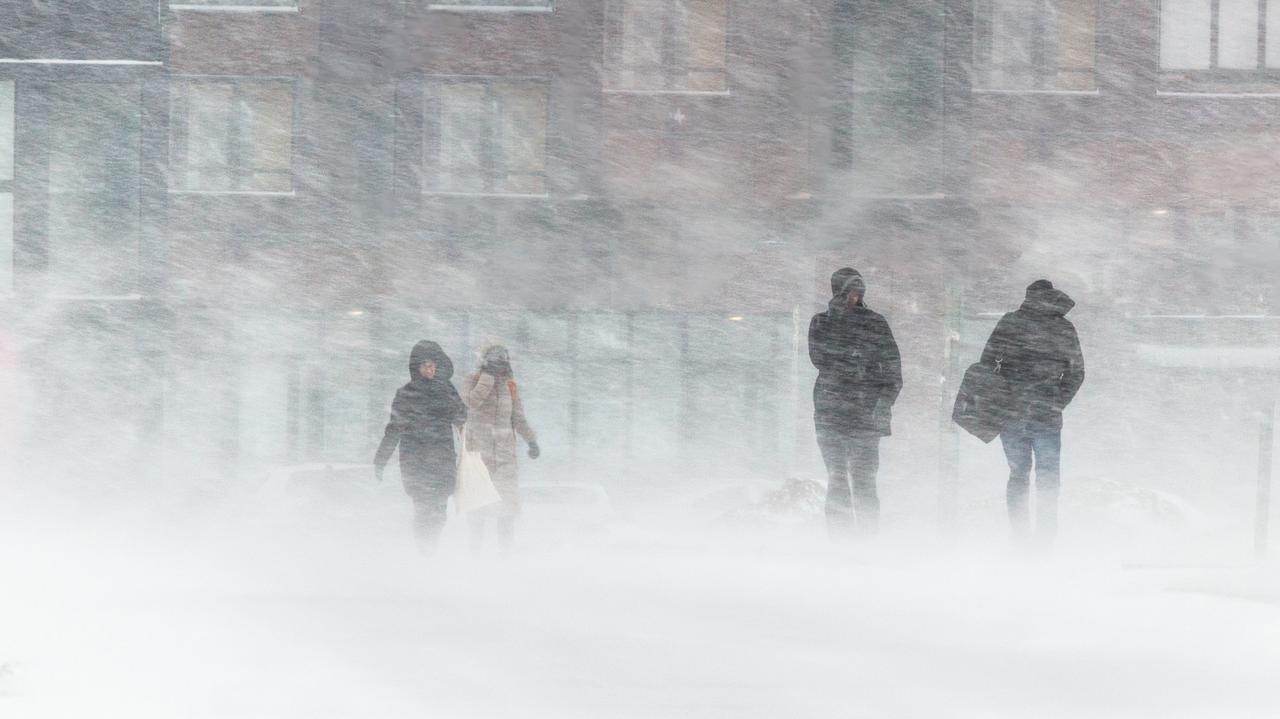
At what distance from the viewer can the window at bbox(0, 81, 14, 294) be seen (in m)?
26.1

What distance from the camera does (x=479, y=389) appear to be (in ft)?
39.4

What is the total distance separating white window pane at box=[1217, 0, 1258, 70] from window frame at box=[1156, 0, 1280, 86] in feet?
0.11

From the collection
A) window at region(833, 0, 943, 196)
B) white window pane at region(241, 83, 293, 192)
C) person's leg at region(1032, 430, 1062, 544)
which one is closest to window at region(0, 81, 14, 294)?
white window pane at region(241, 83, 293, 192)

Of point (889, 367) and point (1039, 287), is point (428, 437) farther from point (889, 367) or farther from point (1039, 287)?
point (1039, 287)

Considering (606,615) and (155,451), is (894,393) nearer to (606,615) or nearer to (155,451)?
(606,615)

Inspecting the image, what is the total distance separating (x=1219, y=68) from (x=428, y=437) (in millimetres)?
17481

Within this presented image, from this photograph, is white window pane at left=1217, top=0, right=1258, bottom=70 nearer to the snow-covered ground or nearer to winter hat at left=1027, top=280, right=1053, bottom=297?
the snow-covered ground

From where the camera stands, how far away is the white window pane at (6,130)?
2633 cm

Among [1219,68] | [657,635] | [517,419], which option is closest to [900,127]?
[1219,68]

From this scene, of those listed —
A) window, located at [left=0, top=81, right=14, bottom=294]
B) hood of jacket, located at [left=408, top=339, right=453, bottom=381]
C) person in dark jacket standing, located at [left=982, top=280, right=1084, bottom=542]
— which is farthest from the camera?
window, located at [left=0, top=81, right=14, bottom=294]

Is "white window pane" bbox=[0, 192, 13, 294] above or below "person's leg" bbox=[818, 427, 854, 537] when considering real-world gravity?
above

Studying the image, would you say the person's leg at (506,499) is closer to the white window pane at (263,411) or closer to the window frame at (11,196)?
the white window pane at (263,411)

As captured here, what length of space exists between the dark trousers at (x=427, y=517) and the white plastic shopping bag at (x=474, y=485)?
0.14 meters

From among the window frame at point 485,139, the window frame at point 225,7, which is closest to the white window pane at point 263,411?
the window frame at point 485,139
